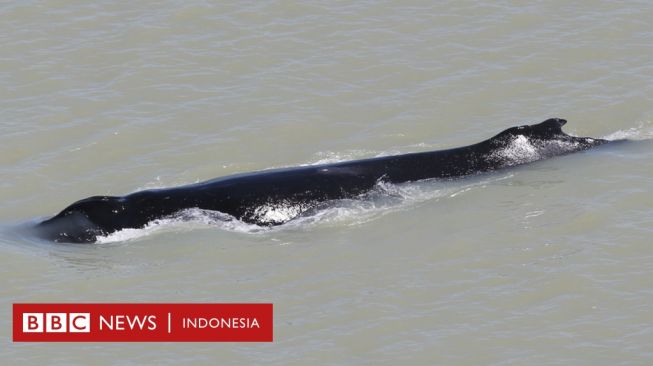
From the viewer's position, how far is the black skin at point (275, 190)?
23641 mm

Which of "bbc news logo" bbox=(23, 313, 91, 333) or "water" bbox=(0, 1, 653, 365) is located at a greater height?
"water" bbox=(0, 1, 653, 365)

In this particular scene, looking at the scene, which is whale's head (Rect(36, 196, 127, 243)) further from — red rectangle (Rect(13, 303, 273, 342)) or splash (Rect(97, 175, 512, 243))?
red rectangle (Rect(13, 303, 273, 342))

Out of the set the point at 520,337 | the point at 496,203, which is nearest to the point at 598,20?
the point at 496,203

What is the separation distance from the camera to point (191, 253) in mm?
22547

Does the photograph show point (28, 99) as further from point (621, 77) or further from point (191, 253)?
point (621, 77)

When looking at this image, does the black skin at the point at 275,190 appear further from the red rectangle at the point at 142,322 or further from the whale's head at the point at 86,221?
the red rectangle at the point at 142,322

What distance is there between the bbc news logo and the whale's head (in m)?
3.65

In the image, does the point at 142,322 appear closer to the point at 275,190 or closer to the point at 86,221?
the point at 86,221

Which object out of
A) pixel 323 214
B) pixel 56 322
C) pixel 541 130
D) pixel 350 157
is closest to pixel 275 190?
pixel 323 214

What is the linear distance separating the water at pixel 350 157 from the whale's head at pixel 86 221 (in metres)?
0.36

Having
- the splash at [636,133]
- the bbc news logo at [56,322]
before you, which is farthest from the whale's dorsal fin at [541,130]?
the bbc news logo at [56,322]

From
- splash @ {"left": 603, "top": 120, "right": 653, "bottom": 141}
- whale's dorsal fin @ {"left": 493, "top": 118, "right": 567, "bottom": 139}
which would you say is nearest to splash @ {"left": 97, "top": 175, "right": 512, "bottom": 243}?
whale's dorsal fin @ {"left": 493, "top": 118, "right": 567, "bottom": 139}

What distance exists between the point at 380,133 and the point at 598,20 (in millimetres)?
8883

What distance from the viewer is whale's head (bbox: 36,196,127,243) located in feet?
77.0
